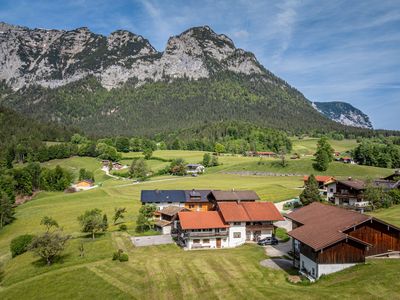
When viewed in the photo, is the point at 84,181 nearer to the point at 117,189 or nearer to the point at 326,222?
the point at 117,189

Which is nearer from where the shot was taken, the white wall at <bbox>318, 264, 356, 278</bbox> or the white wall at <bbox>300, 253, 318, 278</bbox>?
the white wall at <bbox>318, 264, 356, 278</bbox>

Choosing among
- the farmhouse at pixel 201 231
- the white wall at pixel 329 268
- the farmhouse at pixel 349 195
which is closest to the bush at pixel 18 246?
the farmhouse at pixel 201 231

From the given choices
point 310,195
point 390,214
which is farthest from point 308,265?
point 310,195

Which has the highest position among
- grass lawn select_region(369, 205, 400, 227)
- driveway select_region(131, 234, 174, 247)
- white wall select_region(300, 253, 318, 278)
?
grass lawn select_region(369, 205, 400, 227)

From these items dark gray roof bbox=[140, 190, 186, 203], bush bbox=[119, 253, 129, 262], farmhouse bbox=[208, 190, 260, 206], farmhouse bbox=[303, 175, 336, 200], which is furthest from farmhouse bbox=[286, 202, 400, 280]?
farmhouse bbox=[303, 175, 336, 200]

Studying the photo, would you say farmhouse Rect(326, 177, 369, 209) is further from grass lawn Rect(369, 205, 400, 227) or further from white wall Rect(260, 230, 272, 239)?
white wall Rect(260, 230, 272, 239)

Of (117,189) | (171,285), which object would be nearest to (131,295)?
(171,285)

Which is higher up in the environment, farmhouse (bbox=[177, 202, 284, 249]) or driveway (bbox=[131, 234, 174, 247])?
farmhouse (bbox=[177, 202, 284, 249])

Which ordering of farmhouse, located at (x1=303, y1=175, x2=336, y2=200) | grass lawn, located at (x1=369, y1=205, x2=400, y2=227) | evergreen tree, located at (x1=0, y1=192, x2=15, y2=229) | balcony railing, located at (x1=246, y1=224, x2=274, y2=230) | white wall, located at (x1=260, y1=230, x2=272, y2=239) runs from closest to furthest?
grass lawn, located at (x1=369, y1=205, x2=400, y2=227), balcony railing, located at (x1=246, y1=224, x2=274, y2=230), white wall, located at (x1=260, y1=230, x2=272, y2=239), evergreen tree, located at (x1=0, y1=192, x2=15, y2=229), farmhouse, located at (x1=303, y1=175, x2=336, y2=200)
